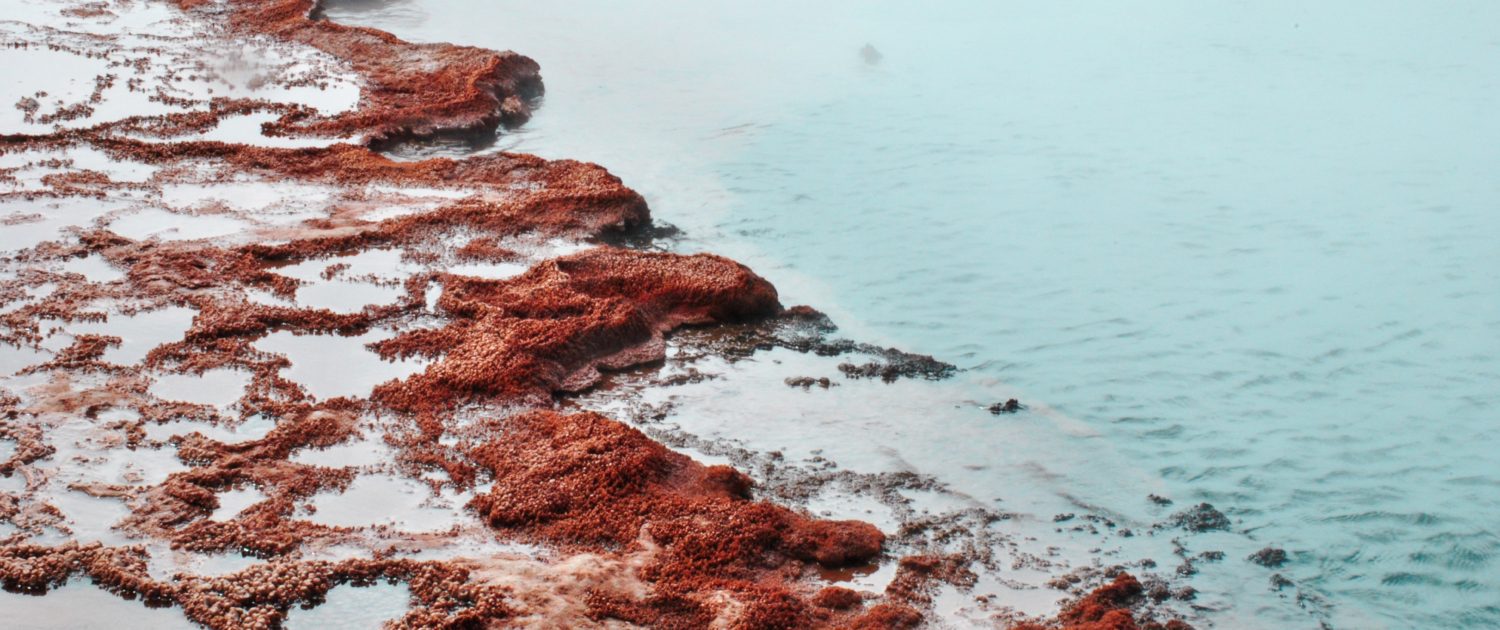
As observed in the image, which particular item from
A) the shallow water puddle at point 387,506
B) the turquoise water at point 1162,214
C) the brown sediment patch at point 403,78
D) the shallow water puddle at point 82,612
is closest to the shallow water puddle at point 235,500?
the shallow water puddle at point 387,506

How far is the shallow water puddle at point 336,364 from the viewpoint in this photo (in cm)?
541

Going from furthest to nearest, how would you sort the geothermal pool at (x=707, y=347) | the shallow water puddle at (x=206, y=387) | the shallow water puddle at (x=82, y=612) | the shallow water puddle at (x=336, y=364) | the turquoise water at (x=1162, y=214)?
the turquoise water at (x=1162, y=214) → the shallow water puddle at (x=336, y=364) → the shallow water puddle at (x=206, y=387) → the geothermal pool at (x=707, y=347) → the shallow water puddle at (x=82, y=612)

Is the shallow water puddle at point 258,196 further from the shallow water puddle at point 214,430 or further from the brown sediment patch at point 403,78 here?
the shallow water puddle at point 214,430

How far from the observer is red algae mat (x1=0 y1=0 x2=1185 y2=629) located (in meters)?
4.08

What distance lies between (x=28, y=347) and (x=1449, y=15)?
1662 cm

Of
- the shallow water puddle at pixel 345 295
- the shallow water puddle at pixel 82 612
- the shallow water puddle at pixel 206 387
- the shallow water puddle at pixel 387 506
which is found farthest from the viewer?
the shallow water puddle at pixel 345 295

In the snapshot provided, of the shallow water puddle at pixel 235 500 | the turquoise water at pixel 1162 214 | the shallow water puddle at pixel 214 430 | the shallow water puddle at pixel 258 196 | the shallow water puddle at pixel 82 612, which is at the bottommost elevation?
the shallow water puddle at pixel 82 612

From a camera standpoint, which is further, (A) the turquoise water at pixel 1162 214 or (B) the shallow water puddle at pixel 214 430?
(A) the turquoise water at pixel 1162 214

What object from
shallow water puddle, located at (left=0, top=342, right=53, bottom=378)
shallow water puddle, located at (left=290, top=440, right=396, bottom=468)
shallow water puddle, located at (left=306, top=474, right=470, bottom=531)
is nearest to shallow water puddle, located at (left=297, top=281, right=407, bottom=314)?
shallow water puddle, located at (left=0, top=342, right=53, bottom=378)

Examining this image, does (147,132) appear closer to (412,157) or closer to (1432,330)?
(412,157)

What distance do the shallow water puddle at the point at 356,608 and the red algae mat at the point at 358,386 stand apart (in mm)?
38

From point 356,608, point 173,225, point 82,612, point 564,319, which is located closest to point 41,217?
point 173,225

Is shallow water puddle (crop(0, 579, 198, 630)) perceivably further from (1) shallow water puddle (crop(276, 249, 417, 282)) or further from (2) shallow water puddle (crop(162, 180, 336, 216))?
(2) shallow water puddle (crop(162, 180, 336, 216))

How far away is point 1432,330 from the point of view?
7.41 m
